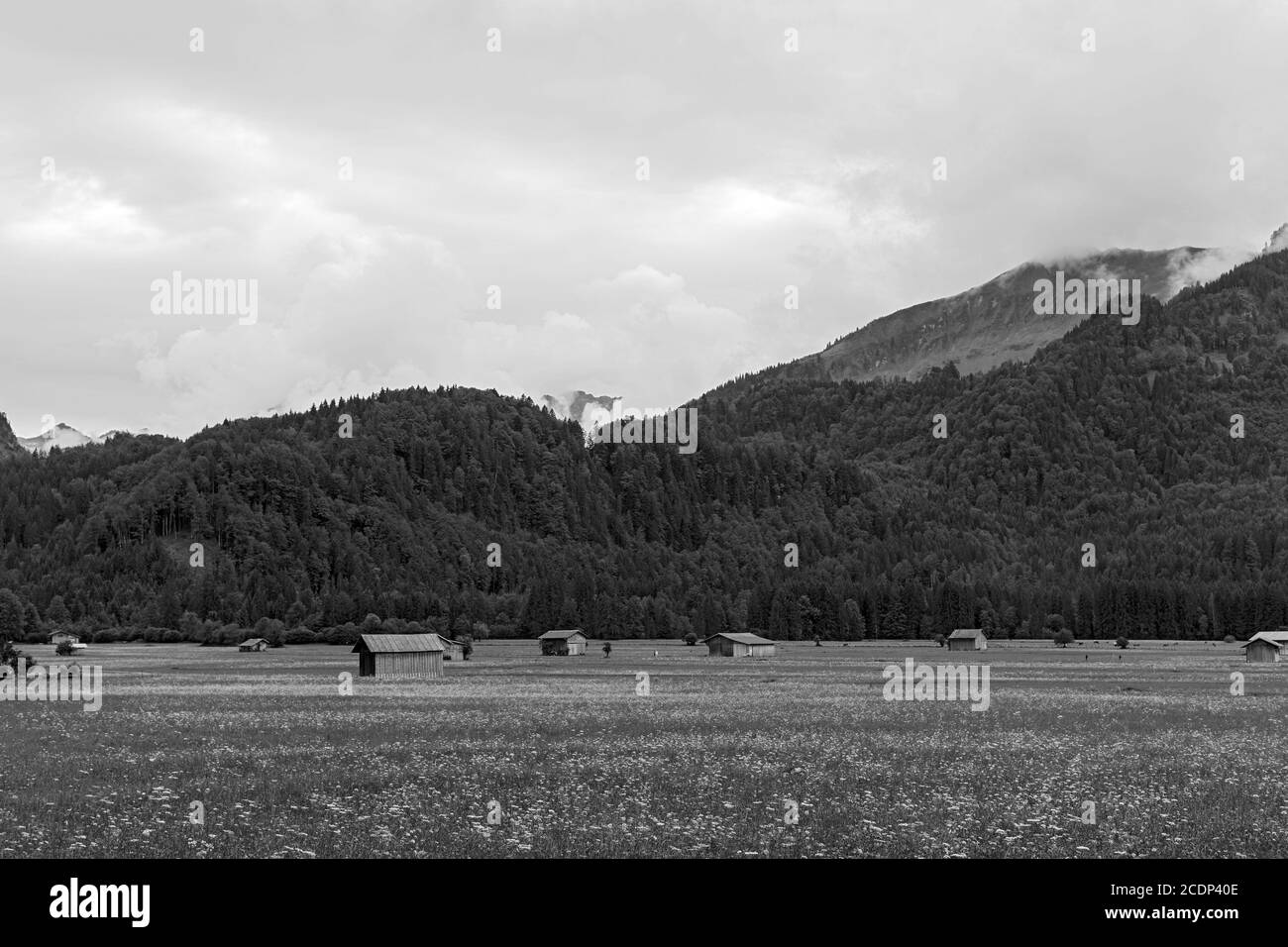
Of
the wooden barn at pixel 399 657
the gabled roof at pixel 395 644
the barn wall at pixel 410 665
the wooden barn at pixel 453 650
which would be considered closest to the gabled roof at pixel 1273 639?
the wooden barn at pixel 453 650

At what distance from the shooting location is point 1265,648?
121438mm

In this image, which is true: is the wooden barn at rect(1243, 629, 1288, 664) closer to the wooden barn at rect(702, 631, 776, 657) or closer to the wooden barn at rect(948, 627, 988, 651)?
the wooden barn at rect(948, 627, 988, 651)

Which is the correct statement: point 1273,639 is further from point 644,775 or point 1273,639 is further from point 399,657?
point 644,775

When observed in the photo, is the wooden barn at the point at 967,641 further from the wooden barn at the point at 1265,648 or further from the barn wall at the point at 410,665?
the barn wall at the point at 410,665

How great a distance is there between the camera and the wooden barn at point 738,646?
143 meters

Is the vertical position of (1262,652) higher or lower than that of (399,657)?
lower

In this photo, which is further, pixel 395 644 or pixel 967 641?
pixel 967 641

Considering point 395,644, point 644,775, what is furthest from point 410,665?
point 644,775

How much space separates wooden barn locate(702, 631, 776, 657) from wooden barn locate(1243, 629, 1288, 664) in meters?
49.1

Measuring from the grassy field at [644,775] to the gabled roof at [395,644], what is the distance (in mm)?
24673

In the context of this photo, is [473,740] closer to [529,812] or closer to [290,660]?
[529,812]

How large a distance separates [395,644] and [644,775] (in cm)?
6165
